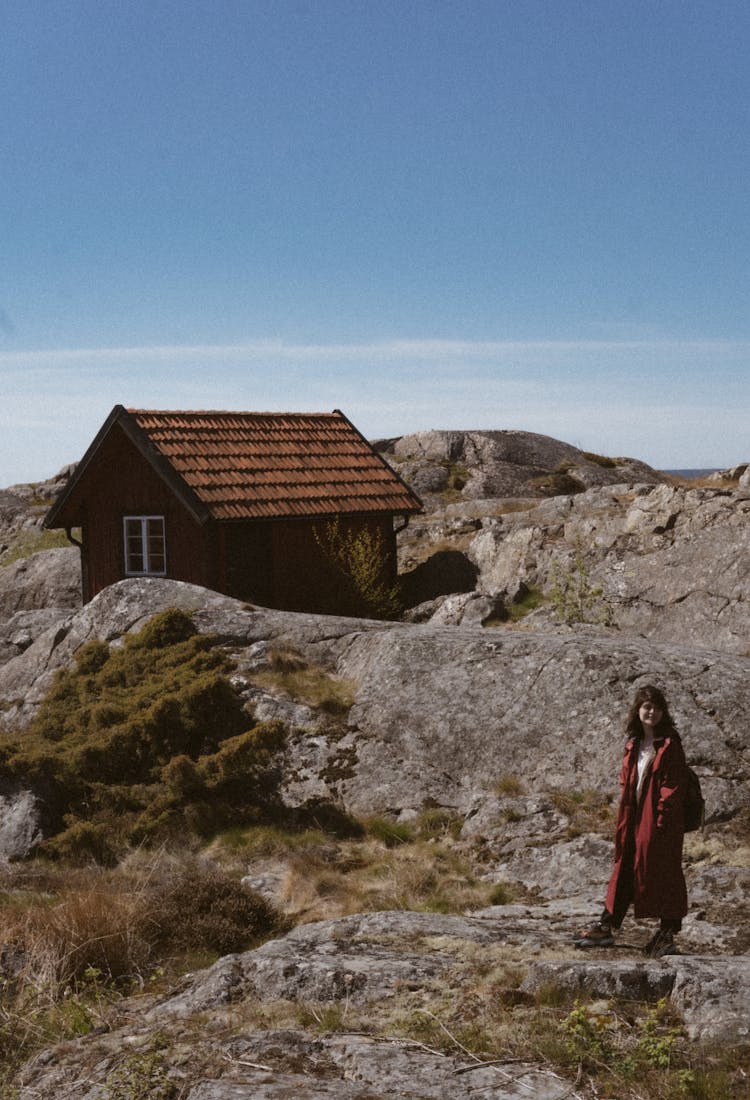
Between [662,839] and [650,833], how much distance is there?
99 millimetres

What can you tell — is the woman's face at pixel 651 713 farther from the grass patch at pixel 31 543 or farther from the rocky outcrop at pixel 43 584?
the grass patch at pixel 31 543

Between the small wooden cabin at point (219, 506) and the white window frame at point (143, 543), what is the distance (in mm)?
26

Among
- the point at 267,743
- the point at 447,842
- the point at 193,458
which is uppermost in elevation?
the point at 193,458

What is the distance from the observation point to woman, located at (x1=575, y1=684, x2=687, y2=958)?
321 inches

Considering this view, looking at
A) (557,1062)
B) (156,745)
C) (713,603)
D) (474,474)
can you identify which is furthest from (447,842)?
(474,474)

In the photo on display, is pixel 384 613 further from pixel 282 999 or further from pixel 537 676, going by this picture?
pixel 282 999

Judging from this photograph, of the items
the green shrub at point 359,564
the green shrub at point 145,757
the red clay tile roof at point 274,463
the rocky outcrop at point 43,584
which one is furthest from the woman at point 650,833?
the rocky outcrop at point 43,584

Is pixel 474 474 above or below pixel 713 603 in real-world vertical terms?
above

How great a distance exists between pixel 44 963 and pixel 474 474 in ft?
118

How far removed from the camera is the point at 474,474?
141 feet

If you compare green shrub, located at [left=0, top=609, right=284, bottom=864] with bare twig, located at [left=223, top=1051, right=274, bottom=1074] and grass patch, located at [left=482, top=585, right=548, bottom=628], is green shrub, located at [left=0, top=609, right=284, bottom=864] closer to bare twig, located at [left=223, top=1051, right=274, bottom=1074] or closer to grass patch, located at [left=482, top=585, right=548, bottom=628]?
bare twig, located at [left=223, top=1051, right=274, bottom=1074]

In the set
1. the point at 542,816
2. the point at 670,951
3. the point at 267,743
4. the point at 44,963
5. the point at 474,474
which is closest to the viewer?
the point at 670,951

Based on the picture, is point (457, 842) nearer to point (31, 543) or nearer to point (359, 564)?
point (359, 564)

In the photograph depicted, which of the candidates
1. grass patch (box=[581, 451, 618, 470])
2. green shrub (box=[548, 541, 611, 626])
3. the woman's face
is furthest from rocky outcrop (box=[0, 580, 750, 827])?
grass patch (box=[581, 451, 618, 470])
